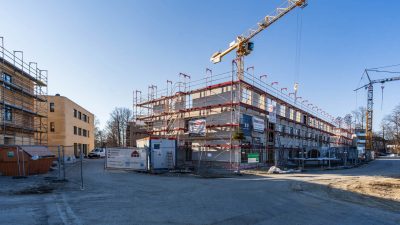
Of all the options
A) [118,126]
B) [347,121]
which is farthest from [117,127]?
[347,121]

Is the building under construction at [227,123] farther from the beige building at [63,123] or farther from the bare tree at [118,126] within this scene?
the bare tree at [118,126]

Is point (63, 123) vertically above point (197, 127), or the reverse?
point (63, 123)

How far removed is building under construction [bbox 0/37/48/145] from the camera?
25.1 m

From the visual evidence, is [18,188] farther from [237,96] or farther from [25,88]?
[25,88]

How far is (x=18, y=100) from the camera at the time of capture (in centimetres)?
2869

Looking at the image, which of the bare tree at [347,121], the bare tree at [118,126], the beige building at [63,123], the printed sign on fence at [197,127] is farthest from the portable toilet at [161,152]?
the bare tree at [118,126]

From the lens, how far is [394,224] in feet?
25.0

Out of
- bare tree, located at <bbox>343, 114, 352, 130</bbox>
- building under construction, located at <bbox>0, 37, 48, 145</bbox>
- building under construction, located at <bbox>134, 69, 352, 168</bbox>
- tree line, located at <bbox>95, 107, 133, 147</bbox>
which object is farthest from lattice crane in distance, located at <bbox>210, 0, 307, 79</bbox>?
tree line, located at <bbox>95, 107, 133, 147</bbox>

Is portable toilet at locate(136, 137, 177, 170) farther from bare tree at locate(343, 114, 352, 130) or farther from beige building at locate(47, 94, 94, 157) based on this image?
bare tree at locate(343, 114, 352, 130)

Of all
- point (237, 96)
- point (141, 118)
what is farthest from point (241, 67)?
point (141, 118)

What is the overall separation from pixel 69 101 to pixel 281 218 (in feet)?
144

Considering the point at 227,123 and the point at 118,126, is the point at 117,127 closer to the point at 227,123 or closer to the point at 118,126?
the point at 118,126

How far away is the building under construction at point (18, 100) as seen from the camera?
25.1 m

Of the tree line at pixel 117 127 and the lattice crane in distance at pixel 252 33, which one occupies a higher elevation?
the lattice crane in distance at pixel 252 33
